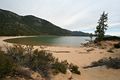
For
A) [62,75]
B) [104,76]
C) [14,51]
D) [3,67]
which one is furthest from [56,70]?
[104,76]

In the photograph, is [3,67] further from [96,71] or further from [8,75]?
[96,71]

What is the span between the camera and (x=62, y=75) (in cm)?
734

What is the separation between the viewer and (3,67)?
5.24 m

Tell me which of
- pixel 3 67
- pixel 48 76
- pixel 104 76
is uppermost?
pixel 3 67

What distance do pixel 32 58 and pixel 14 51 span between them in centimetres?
88

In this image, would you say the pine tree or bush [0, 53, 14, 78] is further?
the pine tree

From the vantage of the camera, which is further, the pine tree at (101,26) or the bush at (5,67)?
the pine tree at (101,26)

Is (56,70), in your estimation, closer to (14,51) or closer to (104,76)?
(14,51)

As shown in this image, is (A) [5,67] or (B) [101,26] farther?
(B) [101,26]

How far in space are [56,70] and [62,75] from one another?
14.6 inches

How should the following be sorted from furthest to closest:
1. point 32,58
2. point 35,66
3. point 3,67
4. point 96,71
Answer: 1. point 96,71
2. point 32,58
3. point 35,66
4. point 3,67

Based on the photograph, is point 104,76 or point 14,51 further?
point 104,76

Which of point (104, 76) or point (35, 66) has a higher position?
point (35, 66)

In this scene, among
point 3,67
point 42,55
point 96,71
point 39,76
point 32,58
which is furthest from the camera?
point 96,71
